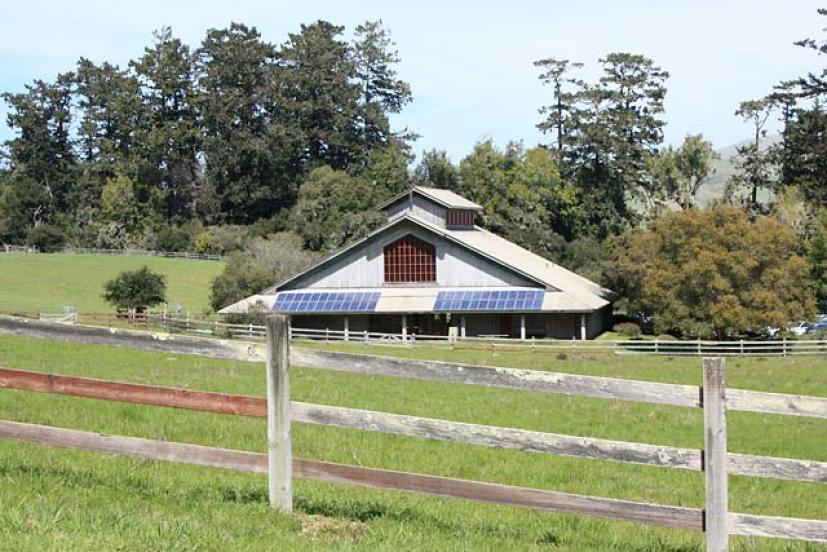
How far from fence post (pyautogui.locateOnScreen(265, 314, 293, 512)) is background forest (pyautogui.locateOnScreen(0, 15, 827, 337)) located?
159ft

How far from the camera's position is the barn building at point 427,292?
5716 centimetres

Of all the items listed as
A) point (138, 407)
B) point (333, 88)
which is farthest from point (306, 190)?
point (138, 407)

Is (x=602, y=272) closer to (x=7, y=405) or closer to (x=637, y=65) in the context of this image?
(x=637, y=65)

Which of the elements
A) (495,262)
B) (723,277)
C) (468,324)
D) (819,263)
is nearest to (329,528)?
(723,277)

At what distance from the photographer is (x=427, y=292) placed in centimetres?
5912

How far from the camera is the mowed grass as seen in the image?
6819 cm

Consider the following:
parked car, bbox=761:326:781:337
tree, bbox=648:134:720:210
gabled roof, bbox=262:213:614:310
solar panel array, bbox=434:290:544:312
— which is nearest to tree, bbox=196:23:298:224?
tree, bbox=648:134:720:210

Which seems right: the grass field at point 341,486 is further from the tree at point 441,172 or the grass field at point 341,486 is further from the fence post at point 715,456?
the tree at point 441,172

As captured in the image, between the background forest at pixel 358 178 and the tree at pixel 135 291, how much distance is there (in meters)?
4.39

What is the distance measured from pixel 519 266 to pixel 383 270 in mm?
7403

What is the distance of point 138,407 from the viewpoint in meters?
14.9

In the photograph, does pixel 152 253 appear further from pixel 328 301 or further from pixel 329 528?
pixel 329 528

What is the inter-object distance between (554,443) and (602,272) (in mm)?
58704

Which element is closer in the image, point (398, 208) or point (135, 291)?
point (135, 291)
